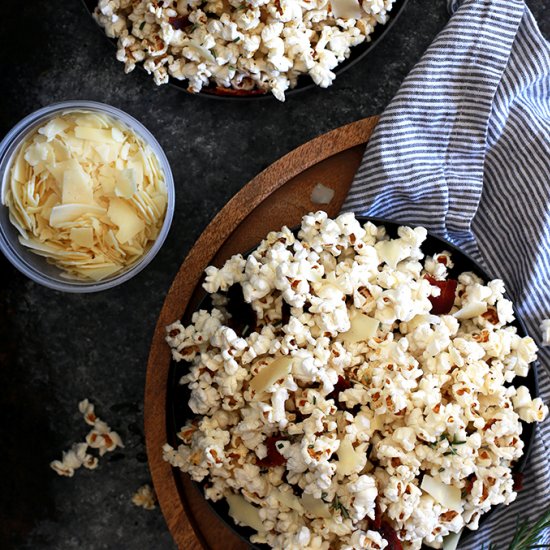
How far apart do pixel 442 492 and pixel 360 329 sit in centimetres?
30

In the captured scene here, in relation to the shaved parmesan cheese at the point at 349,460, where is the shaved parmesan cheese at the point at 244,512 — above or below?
below

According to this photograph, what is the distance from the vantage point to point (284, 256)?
1314 millimetres

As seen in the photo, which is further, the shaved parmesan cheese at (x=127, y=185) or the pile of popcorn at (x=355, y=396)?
the shaved parmesan cheese at (x=127, y=185)

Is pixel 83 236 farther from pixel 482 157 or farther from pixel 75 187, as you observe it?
pixel 482 157

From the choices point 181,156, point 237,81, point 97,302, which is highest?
point 237,81

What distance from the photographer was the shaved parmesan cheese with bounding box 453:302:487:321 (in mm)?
1345

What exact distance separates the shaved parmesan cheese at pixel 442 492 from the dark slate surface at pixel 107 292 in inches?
32.0

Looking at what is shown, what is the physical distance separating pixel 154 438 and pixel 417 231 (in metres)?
0.66

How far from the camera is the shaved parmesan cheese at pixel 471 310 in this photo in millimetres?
1345

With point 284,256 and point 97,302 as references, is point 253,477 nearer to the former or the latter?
point 284,256

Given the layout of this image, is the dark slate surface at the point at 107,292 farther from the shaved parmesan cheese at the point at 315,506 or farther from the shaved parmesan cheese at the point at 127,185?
the shaved parmesan cheese at the point at 315,506

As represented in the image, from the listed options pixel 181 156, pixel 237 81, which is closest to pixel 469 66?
pixel 237 81

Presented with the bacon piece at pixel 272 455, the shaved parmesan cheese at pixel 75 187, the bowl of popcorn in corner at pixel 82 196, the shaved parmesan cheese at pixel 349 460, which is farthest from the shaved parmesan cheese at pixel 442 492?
the shaved parmesan cheese at pixel 75 187

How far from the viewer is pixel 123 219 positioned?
1576 mm
